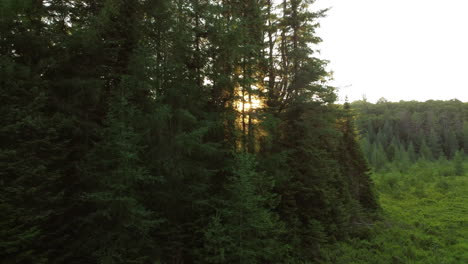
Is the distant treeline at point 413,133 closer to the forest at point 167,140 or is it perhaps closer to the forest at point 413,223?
the forest at point 413,223

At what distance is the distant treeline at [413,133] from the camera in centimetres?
7231

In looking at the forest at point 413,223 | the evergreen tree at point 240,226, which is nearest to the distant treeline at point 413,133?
the forest at point 413,223

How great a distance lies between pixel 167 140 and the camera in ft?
36.3

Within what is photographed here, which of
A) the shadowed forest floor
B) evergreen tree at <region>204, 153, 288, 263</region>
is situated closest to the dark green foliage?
evergreen tree at <region>204, 153, 288, 263</region>

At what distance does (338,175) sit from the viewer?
65.4 feet

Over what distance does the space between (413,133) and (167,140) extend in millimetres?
124774

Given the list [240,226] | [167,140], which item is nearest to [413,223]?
[240,226]

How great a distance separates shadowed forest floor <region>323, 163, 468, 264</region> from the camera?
576 inches

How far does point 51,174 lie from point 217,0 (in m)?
11.7

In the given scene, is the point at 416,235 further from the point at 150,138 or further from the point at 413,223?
the point at 150,138

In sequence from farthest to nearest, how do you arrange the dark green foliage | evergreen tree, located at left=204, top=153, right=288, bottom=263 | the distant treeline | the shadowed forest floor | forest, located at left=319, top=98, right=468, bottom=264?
the distant treeline
forest, located at left=319, top=98, right=468, bottom=264
the shadowed forest floor
evergreen tree, located at left=204, top=153, right=288, bottom=263
the dark green foliage

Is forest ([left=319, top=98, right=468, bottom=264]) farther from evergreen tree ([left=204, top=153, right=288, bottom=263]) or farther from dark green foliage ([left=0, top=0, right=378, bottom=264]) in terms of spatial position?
evergreen tree ([left=204, top=153, right=288, bottom=263])

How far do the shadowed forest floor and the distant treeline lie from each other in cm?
3143

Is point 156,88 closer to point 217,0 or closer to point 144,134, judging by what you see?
point 144,134
